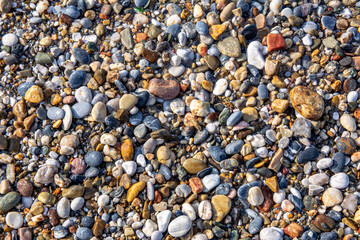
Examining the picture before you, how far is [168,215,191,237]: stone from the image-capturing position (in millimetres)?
1517

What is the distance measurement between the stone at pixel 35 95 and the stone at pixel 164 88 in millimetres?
618

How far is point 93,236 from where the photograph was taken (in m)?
1.57

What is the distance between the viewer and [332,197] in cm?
154

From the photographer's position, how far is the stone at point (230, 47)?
179 centimetres

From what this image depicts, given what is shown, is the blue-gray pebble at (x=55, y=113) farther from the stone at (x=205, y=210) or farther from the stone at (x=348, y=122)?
the stone at (x=348, y=122)

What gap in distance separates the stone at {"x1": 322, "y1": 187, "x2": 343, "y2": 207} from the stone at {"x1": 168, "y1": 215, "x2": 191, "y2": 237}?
0.68m

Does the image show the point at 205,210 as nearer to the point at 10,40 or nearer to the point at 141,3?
the point at 141,3

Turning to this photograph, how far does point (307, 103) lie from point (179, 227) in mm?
894

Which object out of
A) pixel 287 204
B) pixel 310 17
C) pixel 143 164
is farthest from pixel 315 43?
pixel 143 164

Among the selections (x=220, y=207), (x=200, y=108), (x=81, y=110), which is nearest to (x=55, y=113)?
(x=81, y=110)

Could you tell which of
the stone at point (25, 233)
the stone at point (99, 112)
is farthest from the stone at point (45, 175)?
the stone at point (99, 112)

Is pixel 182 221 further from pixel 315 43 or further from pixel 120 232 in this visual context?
pixel 315 43

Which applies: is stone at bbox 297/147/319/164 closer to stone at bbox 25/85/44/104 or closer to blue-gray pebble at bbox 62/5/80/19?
stone at bbox 25/85/44/104

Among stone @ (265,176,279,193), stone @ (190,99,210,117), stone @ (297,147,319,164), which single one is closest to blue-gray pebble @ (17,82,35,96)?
stone @ (190,99,210,117)
